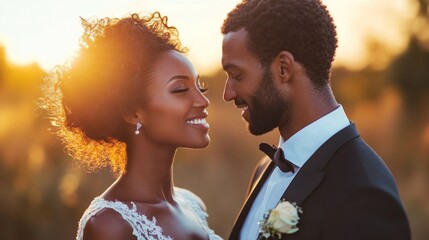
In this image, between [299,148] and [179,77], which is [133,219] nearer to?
[179,77]

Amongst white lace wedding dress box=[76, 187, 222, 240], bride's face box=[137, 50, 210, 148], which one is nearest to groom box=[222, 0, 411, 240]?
bride's face box=[137, 50, 210, 148]

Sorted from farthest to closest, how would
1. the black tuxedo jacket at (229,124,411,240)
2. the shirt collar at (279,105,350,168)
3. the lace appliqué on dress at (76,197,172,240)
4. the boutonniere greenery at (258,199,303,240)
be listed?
1. the lace appliqué on dress at (76,197,172,240)
2. the shirt collar at (279,105,350,168)
3. the boutonniere greenery at (258,199,303,240)
4. the black tuxedo jacket at (229,124,411,240)

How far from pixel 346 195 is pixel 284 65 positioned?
32.5 inches

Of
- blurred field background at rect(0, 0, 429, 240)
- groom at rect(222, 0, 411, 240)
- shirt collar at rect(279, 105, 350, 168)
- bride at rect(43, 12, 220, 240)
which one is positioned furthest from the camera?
blurred field background at rect(0, 0, 429, 240)

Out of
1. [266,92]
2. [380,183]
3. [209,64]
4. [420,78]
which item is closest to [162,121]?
[266,92]

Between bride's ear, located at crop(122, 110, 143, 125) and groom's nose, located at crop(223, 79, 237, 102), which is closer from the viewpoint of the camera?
groom's nose, located at crop(223, 79, 237, 102)

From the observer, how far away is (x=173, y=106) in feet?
13.1

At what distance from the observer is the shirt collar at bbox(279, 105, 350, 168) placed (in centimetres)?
369

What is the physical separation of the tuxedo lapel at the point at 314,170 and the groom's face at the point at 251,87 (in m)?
0.32

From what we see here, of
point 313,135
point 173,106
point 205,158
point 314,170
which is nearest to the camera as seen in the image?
point 314,170

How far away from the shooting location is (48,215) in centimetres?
1005

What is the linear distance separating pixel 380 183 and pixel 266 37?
3.31 ft

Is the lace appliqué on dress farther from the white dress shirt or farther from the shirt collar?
the shirt collar

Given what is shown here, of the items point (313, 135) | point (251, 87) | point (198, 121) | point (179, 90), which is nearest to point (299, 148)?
point (313, 135)
